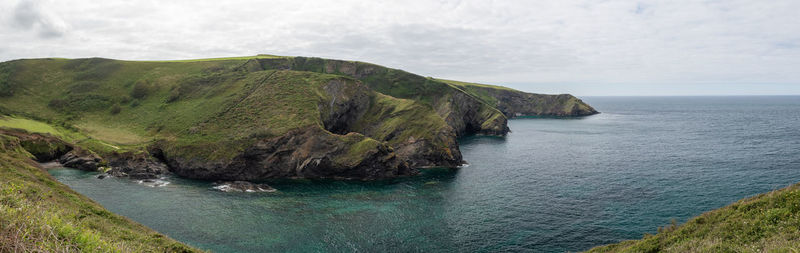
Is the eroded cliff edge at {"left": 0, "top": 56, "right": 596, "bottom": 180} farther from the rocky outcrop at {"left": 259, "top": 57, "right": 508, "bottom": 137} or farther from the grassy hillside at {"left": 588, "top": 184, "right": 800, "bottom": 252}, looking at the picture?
the grassy hillside at {"left": 588, "top": 184, "right": 800, "bottom": 252}

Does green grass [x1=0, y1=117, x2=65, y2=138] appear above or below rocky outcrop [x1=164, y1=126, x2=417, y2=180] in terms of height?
above

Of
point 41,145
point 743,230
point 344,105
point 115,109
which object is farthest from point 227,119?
point 743,230

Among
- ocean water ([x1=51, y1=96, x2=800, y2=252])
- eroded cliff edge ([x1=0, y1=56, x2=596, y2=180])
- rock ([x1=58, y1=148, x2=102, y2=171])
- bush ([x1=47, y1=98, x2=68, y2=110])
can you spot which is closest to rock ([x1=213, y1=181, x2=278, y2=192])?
ocean water ([x1=51, y1=96, x2=800, y2=252])

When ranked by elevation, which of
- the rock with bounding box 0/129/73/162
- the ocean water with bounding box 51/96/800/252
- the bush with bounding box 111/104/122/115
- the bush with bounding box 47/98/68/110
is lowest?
the ocean water with bounding box 51/96/800/252

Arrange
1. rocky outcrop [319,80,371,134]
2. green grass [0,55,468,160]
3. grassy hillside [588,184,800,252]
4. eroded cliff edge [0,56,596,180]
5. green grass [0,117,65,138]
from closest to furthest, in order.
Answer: grassy hillside [588,184,800,252] → eroded cliff edge [0,56,596,180] → green grass [0,117,65,138] → green grass [0,55,468,160] → rocky outcrop [319,80,371,134]

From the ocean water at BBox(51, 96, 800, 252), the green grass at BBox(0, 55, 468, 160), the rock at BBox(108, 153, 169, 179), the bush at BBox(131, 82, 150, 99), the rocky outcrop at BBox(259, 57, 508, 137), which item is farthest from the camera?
the rocky outcrop at BBox(259, 57, 508, 137)

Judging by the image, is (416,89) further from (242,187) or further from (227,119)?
(242,187)

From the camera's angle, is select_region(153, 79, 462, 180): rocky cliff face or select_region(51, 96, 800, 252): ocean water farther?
select_region(153, 79, 462, 180): rocky cliff face
